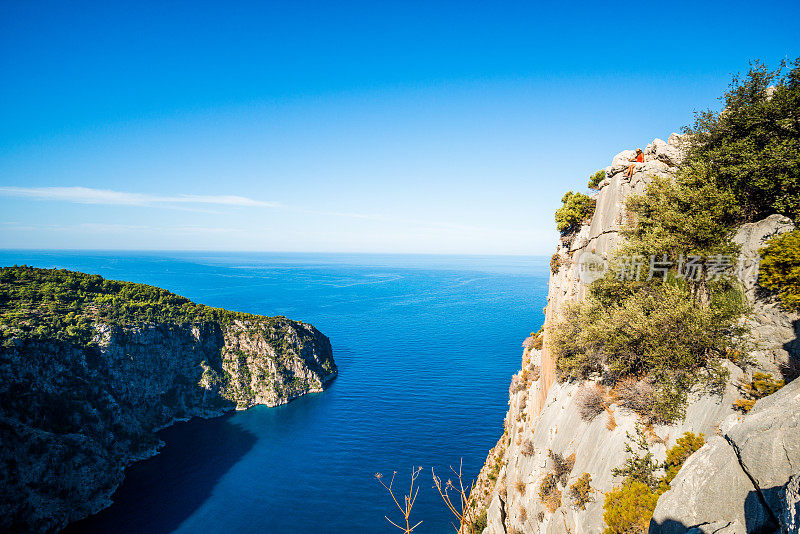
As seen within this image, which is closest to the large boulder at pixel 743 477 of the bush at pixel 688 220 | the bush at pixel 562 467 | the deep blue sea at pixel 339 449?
the bush at pixel 562 467

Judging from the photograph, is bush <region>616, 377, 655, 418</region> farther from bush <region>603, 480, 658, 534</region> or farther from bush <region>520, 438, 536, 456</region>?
bush <region>520, 438, 536, 456</region>

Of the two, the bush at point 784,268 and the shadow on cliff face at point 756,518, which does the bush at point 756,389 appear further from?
the shadow on cliff face at point 756,518

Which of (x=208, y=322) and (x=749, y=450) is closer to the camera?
(x=749, y=450)

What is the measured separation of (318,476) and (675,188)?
64.3 meters

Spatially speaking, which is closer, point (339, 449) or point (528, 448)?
point (528, 448)

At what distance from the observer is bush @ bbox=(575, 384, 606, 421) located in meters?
18.1

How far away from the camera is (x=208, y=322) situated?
9394 centimetres

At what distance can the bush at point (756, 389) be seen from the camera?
12.5 meters

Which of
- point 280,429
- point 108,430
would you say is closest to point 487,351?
point 280,429

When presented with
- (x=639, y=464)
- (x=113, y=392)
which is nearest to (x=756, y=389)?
(x=639, y=464)

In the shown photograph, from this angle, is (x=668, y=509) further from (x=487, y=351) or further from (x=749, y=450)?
(x=487, y=351)

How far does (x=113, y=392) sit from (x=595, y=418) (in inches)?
3094

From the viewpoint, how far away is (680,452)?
45.0 ft

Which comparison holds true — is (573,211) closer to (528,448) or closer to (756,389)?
(528,448)
